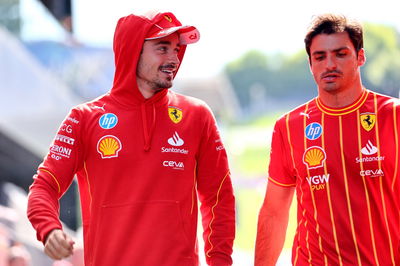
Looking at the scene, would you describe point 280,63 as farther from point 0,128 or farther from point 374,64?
point 0,128

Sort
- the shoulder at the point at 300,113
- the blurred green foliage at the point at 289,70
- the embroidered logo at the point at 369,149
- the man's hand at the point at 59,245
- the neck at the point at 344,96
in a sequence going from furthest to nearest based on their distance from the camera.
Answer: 1. the blurred green foliage at the point at 289,70
2. the shoulder at the point at 300,113
3. the neck at the point at 344,96
4. the embroidered logo at the point at 369,149
5. the man's hand at the point at 59,245

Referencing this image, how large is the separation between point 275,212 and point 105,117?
0.85 metres

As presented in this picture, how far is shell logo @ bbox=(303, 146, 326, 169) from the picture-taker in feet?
11.0

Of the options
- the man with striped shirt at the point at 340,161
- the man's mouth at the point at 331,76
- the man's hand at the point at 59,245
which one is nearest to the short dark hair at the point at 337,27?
the man with striped shirt at the point at 340,161

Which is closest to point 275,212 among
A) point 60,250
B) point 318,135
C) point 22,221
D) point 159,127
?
point 318,135

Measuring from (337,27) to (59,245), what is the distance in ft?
4.66

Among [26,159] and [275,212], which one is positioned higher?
[275,212]

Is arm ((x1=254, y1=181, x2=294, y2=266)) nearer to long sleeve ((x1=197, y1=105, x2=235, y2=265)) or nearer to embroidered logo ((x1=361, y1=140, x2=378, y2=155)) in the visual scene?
long sleeve ((x1=197, y1=105, x2=235, y2=265))

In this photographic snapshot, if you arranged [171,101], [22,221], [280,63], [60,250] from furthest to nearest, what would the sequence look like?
1. [280,63]
2. [22,221]
3. [171,101]
4. [60,250]

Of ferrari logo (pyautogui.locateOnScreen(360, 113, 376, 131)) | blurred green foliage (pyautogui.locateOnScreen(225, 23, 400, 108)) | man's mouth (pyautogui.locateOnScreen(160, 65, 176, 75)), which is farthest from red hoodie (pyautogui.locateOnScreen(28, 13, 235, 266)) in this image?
blurred green foliage (pyautogui.locateOnScreen(225, 23, 400, 108))

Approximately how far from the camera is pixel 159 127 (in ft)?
11.3

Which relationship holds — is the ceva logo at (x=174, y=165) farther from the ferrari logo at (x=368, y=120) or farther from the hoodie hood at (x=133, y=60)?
the ferrari logo at (x=368, y=120)

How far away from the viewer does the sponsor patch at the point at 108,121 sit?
3.43 meters

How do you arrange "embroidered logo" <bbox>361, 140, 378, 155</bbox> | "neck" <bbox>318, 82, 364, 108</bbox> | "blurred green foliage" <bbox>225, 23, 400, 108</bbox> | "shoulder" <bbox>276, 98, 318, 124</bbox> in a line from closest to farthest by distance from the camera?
1. "embroidered logo" <bbox>361, 140, 378, 155</bbox>
2. "neck" <bbox>318, 82, 364, 108</bbox>
3. "shoulder" <bbox>276, 98, 318, 124</bbox>
4. "blurred green foliage" <bbox>225, 23, 400, 108</bbox>
